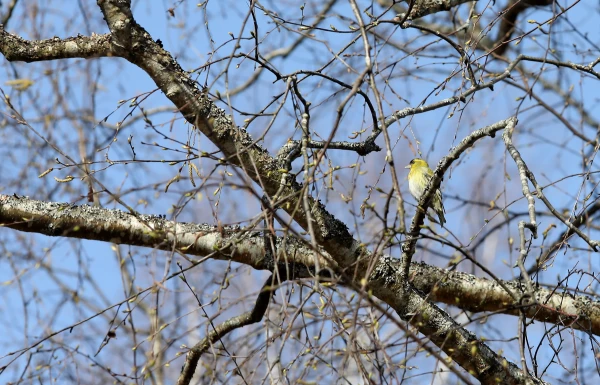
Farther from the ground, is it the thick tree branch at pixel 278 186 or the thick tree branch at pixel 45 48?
the thick tree branch at pixel 45 48

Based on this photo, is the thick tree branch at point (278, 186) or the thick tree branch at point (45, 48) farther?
the thick tree branch at point (45, 48)

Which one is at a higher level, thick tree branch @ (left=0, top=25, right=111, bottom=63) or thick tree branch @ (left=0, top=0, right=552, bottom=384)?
thick tree branch @ (left=0, top=25, right=111, bottom=63)

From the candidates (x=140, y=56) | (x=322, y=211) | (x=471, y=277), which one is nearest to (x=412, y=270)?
(x=471, y=277)

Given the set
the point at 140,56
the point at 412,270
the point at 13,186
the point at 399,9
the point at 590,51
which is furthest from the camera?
the point at 399,9

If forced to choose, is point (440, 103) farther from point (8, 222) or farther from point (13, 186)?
point (13, 186)

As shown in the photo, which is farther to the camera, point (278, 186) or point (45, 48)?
point (45, 48)

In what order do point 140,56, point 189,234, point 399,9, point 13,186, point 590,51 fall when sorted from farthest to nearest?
point 399,9 < point 13,186 < point 590,51 < point 189,234 < point 140,56

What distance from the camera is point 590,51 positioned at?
420 cm

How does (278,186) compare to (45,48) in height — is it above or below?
below

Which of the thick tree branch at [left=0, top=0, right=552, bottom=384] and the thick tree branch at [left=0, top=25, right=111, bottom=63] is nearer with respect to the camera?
the thick tree branch at [left=0, top=0, right=552, bottom=384]

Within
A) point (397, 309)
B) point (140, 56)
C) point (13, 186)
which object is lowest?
point (397, 309)

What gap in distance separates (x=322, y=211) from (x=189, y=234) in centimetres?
58

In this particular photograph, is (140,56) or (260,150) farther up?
(140,56)

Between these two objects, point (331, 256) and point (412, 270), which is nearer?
point (331, 256)
